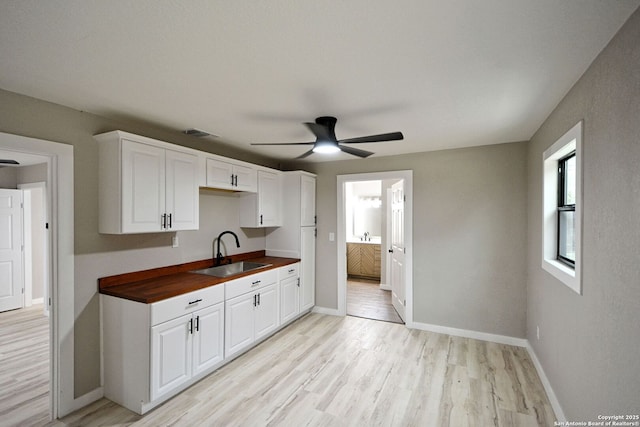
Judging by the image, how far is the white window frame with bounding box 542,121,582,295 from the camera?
1.91 meters

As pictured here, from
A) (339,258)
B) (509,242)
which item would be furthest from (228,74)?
(509,242)

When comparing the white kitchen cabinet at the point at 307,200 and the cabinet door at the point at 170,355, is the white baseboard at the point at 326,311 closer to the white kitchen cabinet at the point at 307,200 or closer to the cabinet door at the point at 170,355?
the white kitchen cabinet at the point at 307,200

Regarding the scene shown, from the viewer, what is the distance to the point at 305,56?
1.65 m

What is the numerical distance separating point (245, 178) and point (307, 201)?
1107mm

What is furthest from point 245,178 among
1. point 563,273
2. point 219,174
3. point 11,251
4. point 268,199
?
point 11,251

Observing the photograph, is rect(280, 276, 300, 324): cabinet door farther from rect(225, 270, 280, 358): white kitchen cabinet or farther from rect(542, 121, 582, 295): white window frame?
rect(542, 121, 582, 295): white window frame

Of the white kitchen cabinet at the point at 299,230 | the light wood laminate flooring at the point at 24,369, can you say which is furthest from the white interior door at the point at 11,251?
the white kitchen cabinet at the point at 299,230

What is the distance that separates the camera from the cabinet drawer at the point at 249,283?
303 cm

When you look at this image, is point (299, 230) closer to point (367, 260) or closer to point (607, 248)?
point (367, 260)

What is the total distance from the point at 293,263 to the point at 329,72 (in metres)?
2.81

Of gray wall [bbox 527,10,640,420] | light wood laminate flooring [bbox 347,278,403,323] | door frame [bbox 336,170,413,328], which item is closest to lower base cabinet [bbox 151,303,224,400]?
door frame [bbox 336,170,413,328]

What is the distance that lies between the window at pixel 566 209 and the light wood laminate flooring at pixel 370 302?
7.46 feet

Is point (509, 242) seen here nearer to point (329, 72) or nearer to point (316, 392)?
point (316, 392)

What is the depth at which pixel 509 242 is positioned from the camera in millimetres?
3539
